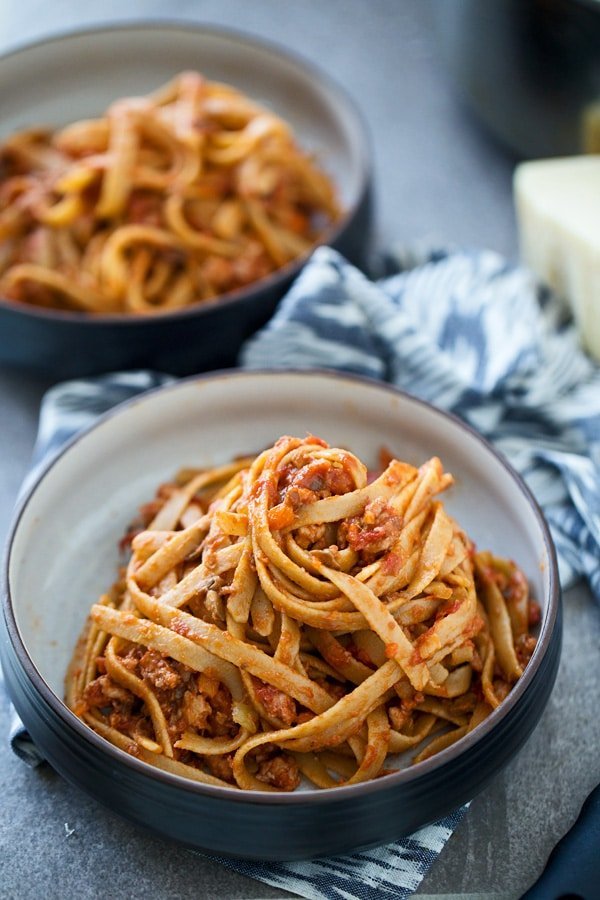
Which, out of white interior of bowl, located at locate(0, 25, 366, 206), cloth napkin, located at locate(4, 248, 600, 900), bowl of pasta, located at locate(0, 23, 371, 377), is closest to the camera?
cloth napkin, located at locate(4, 248, 600, 900)

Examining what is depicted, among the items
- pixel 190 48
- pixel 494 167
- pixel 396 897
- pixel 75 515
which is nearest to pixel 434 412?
pixel 75 515

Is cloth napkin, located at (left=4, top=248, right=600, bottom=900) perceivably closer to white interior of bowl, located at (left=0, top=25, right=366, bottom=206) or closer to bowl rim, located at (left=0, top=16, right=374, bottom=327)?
bowl rim, located at (left=0, top=16, right=374, bottom=327)

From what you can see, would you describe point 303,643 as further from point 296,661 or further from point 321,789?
point 321,789

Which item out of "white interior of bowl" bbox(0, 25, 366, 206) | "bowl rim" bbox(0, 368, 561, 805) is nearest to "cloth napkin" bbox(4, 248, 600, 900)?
"bowl rim" bbox(0, 368, 561, 805)

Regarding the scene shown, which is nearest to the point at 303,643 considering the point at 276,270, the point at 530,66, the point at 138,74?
the point at 276,270

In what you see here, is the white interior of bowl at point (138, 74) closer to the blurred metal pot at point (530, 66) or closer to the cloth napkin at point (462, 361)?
the blurred metal pot at point (530, 66)

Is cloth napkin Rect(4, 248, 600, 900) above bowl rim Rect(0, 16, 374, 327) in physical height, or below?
below
